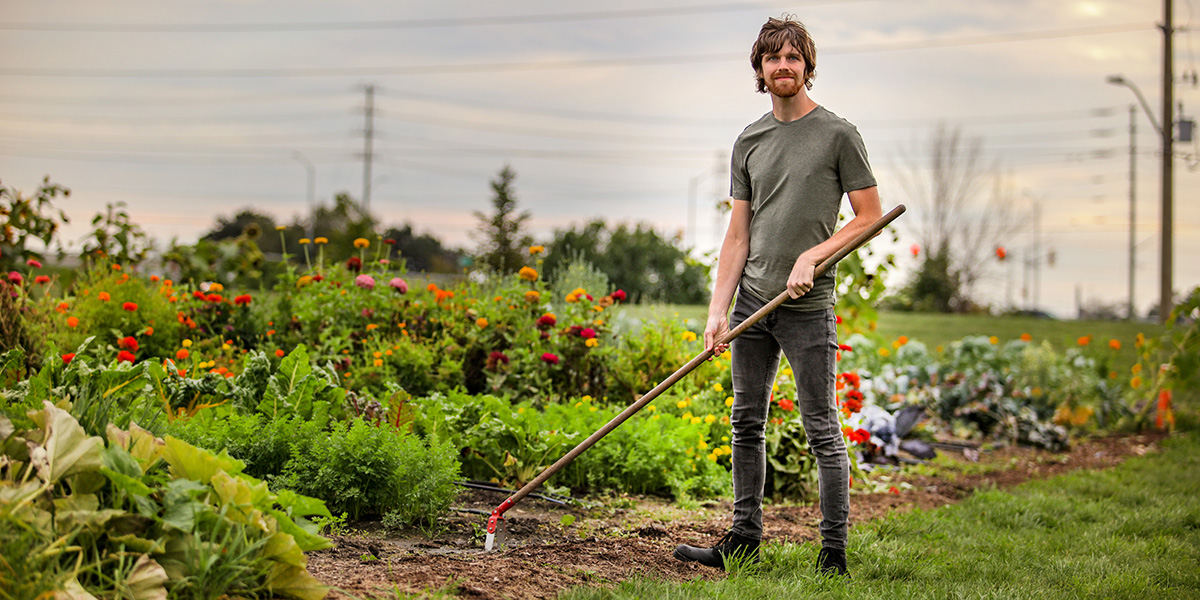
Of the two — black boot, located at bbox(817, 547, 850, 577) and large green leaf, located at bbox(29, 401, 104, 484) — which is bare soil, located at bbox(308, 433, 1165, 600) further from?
large green leaf, located at bbox(29, 401, 104, 484)

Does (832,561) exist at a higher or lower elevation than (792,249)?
lower

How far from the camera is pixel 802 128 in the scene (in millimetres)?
2998

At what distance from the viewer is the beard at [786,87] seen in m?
2.94

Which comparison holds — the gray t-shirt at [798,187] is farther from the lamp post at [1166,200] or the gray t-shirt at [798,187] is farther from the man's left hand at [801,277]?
the lamp post at [1166,200]

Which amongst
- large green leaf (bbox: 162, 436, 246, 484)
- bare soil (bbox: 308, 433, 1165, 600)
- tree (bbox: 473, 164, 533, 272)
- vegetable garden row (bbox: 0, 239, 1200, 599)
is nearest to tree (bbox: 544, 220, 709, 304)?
tree (bbox: 473, 164, 533, 272)

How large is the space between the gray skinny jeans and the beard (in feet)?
2.30

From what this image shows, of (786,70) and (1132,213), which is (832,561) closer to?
(786,70)

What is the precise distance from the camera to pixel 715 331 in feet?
10.4

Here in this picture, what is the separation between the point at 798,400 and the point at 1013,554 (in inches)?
53.3

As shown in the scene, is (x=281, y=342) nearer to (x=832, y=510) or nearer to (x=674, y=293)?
(x=832, y=510)

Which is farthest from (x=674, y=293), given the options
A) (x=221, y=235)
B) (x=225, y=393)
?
(x=221, y=235)

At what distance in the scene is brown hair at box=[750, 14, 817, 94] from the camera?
2943mm

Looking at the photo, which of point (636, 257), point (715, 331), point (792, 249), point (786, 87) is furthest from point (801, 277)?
point (636, 257)

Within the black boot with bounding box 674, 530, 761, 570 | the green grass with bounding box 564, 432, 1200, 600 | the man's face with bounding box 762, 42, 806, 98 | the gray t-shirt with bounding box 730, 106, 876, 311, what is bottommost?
the green grass with bounding box 564, 432, 1200, 600
